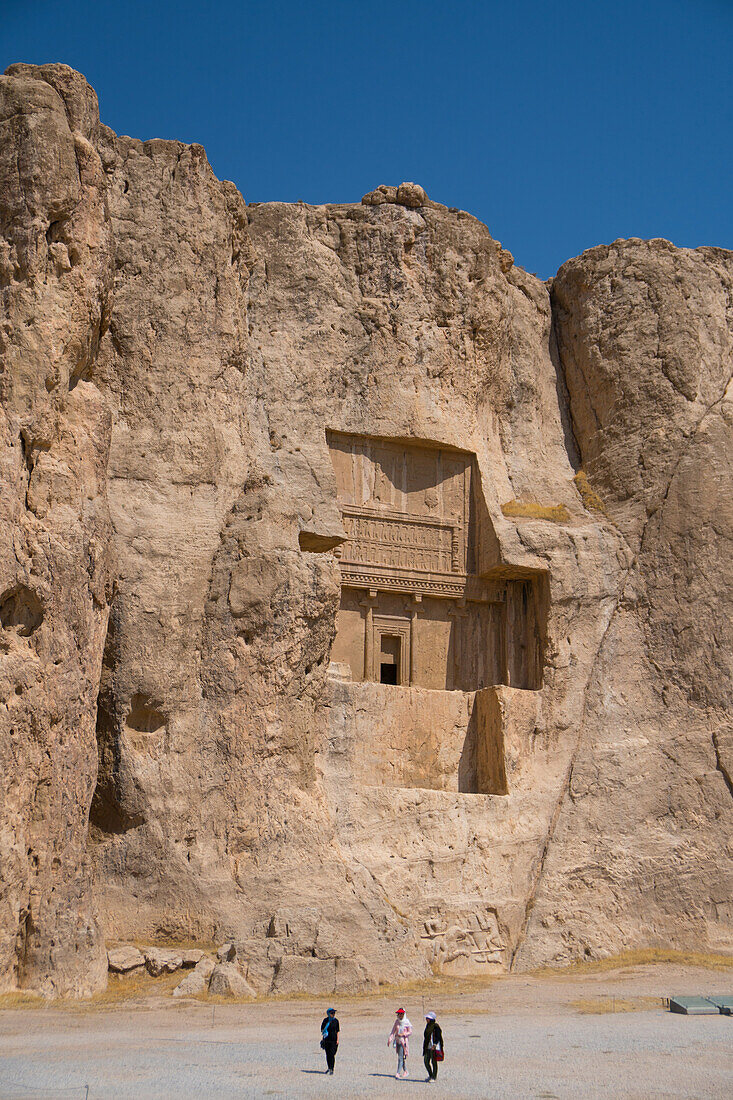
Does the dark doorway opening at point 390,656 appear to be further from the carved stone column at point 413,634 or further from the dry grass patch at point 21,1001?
the dry grass patch at point 21,1001

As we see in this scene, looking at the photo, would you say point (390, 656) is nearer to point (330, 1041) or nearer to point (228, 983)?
point (228, 983)

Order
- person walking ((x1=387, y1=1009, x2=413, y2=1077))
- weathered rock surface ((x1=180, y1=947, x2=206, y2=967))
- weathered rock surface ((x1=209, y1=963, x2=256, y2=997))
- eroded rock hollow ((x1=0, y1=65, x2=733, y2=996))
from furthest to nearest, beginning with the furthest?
1. eroded rock hollow ((x1=0, y1=65, x2=733, y2=996))
2. weathered rock surface ((x1=180, y1=947, x2=206, y2=967))
3. weathered rock surface ((x1=209, y1=963, x2=256, y2=997))
4. person walking ((x1=387, y1=1009, x2=413, y2=1077))

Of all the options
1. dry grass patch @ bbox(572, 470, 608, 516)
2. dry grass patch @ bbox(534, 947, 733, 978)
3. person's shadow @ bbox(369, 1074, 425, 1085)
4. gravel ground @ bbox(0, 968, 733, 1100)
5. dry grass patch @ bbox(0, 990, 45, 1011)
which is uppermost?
dry grass patch @ bbox(572, 470, 608, 516)

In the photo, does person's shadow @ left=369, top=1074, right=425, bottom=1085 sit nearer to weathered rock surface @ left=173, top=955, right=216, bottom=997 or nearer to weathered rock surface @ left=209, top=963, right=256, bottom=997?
weathered rock surface @ left=209, top=963, right=256, bottom=997

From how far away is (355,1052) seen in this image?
1352 centimetres

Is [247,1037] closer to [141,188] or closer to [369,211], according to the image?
[141,188]

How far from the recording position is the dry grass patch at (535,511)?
23797 millimetres

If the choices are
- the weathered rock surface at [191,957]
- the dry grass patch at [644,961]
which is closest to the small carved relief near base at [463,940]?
the dry grass patch at [644,961]

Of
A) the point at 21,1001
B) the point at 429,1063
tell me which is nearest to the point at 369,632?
the point at 21,1001

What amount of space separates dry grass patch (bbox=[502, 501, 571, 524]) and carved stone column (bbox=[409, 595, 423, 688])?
241 cm

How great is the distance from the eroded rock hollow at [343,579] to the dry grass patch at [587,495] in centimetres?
6

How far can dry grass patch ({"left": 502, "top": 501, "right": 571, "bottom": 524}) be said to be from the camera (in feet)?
78.1

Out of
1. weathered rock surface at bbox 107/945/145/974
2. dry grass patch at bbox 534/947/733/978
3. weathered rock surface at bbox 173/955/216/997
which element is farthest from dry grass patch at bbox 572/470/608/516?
weathered rock surface at bbox 107/945/145/974

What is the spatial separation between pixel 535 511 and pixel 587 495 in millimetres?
1321
